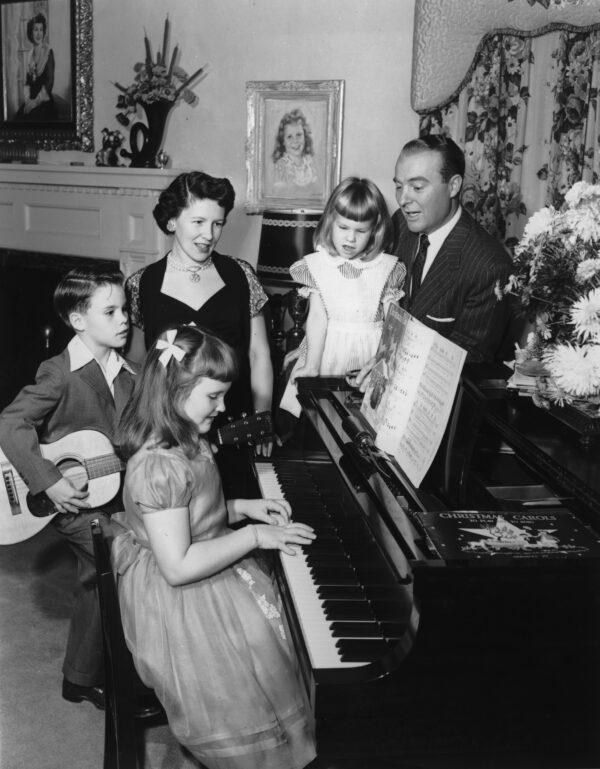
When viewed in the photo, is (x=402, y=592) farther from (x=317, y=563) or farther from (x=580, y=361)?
(x=580, y=361)

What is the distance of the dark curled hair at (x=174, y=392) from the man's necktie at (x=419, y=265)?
1.37 m

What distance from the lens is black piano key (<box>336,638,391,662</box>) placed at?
4.88 feet

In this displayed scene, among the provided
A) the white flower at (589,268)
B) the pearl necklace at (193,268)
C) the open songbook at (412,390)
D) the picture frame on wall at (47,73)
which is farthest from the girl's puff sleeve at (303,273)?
the picture frame on wall at (47,73)

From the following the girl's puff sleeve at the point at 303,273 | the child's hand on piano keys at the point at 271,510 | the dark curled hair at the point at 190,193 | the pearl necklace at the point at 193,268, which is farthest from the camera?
the girl's puff sleeve at the point at 303,273

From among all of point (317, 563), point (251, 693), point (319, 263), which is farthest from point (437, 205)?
point (251, 693)

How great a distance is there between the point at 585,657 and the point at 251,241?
3.86m

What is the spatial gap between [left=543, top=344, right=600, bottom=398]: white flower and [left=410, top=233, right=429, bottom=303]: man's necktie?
147 centimetres

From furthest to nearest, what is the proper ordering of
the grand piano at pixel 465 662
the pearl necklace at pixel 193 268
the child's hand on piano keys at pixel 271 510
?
1. the pearl necklace at pixel 193 268
2. the child's hand on piano keys at pixel 271 510
3. the grand piano at pixel 465 662

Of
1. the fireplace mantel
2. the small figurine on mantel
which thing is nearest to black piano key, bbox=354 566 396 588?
the fireplace mantel

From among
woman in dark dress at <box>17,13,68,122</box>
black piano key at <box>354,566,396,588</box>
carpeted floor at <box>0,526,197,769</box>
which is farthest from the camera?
woman in dark dress at <box>17,13,68,122</box>

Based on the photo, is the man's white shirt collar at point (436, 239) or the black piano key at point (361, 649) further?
the man's white shirt collar at point (436, 239)

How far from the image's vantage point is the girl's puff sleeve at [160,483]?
1915mm

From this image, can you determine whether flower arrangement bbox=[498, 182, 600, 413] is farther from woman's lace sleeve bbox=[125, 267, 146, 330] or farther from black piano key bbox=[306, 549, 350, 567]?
woman's lace sleeve bbox=[125, 267, 146, 330]

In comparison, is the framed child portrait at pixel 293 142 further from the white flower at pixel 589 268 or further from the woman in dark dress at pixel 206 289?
the white flower at pixel 589 268
